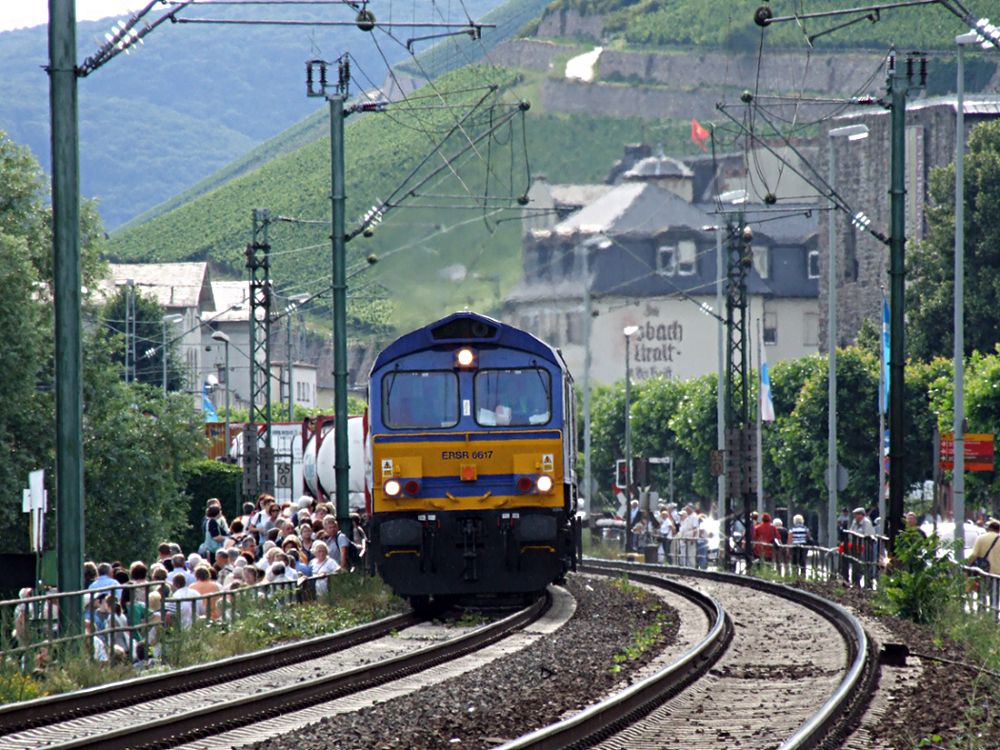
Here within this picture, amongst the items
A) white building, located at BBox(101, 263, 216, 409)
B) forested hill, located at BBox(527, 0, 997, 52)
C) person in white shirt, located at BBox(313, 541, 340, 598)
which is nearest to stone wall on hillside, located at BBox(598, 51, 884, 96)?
forested hill, located at BBox(527, 0, 997, 52)

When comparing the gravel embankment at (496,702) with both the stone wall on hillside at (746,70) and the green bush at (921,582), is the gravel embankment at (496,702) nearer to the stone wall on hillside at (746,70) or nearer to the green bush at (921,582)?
the green bush at (921,582)

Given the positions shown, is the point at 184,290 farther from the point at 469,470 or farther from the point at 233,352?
the point at 469,470

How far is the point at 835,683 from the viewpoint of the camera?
531 inches

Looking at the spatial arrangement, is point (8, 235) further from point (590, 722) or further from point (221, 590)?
point (590, 722)

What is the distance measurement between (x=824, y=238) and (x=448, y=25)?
84.7m

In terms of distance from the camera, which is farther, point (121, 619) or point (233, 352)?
point (233, 352)

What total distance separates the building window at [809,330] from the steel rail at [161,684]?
332 ft

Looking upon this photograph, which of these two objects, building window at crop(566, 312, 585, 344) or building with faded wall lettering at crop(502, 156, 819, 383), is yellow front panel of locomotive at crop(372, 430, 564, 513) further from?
building with faded wall lettering at crop(502, 156, 819, 383)

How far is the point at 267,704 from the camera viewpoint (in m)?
12.4

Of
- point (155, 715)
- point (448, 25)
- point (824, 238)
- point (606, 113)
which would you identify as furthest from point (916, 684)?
point (606, 113)

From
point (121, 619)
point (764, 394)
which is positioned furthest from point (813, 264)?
point (121, 619)

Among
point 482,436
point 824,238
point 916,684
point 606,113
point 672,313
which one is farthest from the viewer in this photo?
point 606,113

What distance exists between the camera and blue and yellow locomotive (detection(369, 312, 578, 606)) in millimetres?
19891

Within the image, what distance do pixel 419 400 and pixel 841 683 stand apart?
870 cm
